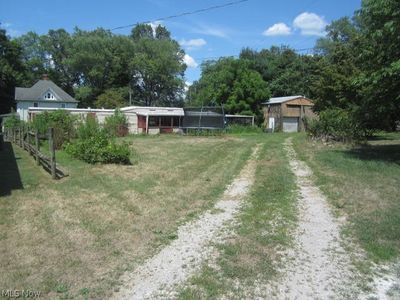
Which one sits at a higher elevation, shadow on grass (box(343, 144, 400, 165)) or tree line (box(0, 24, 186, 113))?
tree line (box(0, 24, 186, 113))

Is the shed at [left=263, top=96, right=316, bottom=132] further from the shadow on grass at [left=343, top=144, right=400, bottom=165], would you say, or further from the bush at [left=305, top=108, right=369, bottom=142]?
the shadow on grass at [left=343, top=144, right=400, bottom=165]

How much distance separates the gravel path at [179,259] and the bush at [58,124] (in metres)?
12.3

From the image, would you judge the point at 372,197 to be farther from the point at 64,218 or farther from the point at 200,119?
the point at 200,119

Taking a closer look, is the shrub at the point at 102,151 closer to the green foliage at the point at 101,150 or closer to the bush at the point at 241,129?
the green foliage at the point at 101,150

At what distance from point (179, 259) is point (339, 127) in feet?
50.0

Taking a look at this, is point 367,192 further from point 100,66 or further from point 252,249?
point 100,66

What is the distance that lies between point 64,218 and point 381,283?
4766 mm

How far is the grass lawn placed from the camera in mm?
4301

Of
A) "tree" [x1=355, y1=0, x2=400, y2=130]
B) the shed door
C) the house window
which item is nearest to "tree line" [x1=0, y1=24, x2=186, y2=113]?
the house window

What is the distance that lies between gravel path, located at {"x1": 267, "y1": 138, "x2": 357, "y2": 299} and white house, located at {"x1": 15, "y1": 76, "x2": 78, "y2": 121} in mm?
51428

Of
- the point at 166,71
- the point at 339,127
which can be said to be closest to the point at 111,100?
the point at 166,71

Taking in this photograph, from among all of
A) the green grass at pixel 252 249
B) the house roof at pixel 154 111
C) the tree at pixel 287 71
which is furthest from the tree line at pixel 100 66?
the green grass at pixel 252 249

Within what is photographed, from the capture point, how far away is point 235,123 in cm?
3831

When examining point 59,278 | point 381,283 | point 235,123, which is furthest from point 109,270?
point 235,123
